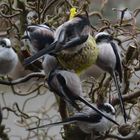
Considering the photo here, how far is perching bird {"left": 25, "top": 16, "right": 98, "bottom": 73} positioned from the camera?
1.91 feet

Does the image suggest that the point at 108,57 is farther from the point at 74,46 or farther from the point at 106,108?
the point at 106,108

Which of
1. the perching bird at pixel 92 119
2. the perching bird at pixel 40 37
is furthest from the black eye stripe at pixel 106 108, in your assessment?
the perching bird at pixel 40 37

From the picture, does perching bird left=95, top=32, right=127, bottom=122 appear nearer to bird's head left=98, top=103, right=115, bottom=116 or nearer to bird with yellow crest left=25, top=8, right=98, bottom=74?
bird with yellow crest left=25, top=8, right=98, bottom=74

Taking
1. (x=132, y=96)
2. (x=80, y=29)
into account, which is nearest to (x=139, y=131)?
Result: (x=132, y=96)

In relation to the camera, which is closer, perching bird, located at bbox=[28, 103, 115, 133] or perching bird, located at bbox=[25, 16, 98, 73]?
perching bird, located at bbox=[25, 16, 98, 73]

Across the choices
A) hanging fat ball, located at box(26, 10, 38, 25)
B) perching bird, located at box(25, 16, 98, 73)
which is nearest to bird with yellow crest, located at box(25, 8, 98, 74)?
perching bird, located at box(25, 16, 98, 73)

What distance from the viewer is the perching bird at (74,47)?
58 cm

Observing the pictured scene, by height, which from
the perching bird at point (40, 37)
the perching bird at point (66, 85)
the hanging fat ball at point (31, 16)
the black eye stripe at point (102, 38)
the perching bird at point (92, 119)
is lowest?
the perching bird at point (92, 119)

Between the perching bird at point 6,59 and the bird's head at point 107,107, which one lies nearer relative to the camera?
the perching bird at point 6,59

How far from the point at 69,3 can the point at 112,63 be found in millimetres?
252

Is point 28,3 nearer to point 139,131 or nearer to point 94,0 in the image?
point 94,0

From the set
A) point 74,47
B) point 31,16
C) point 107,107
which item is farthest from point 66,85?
point 31,16

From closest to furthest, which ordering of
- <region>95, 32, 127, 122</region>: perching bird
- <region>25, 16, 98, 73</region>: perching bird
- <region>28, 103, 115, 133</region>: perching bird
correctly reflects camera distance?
<region>25, 16, 98, 73</region>: perching bird, <region>95, 32, 127, 122</region>: perching bird, <region>28, 103, 115, 133</region>: perching bird

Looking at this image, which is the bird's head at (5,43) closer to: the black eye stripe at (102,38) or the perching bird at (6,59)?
the perching bird at (6,59)
